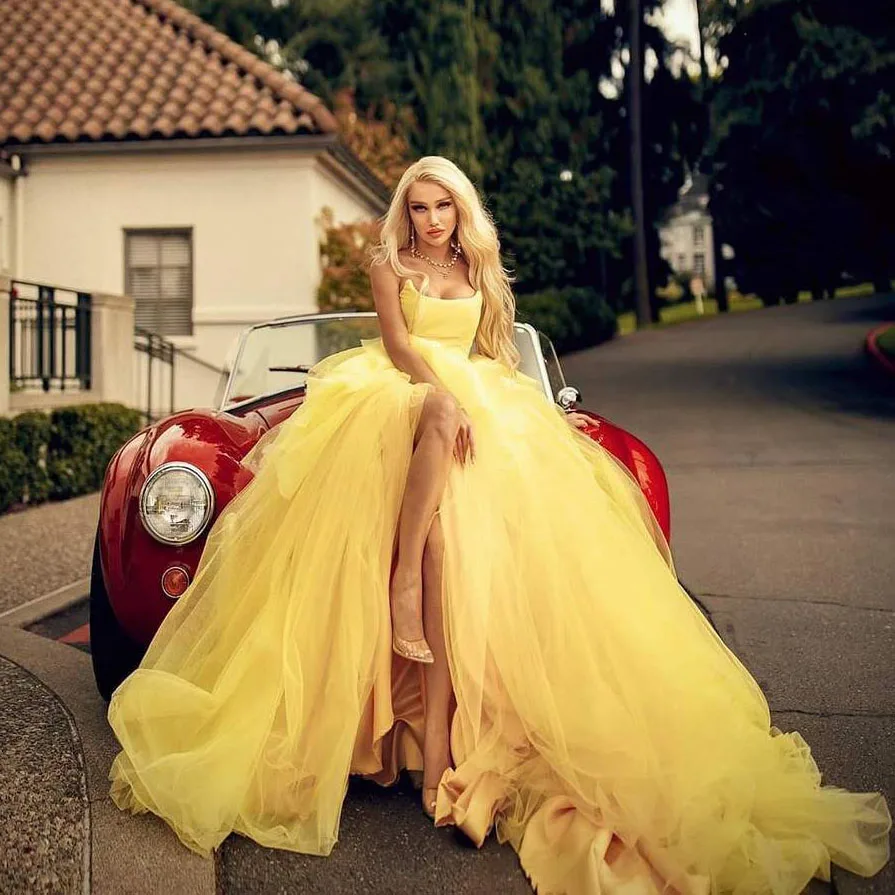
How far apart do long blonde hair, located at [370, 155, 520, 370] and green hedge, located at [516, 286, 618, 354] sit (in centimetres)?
1824

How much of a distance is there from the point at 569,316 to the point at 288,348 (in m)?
20.9

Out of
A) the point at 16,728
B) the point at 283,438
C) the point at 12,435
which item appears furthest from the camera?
the point at 12,435

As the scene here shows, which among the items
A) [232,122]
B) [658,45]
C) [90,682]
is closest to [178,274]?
[232,122]

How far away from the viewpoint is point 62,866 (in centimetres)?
245

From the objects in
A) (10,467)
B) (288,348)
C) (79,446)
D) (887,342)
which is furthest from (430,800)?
(887,342)

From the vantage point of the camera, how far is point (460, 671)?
2762 millimetres

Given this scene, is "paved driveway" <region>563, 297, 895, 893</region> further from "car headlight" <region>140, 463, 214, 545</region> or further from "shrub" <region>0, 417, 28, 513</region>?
"shrub" <region>0, 417, 28, 513</region>

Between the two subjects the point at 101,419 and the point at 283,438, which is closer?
the point at 283,438

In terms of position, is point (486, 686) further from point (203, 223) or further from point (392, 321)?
point (203, 223)

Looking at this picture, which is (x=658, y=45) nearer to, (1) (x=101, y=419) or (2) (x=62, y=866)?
(1) (x=101, y=419)

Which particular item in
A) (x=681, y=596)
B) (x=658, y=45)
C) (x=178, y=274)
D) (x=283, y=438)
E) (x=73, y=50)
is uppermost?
(x=658, y=45)

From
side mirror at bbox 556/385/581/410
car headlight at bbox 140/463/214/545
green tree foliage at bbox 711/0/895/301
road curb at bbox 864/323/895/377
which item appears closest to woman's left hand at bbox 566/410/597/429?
side mirror at bbox 556/385/581/410

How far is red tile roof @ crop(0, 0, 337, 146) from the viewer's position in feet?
47.2

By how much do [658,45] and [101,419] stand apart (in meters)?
30.4
